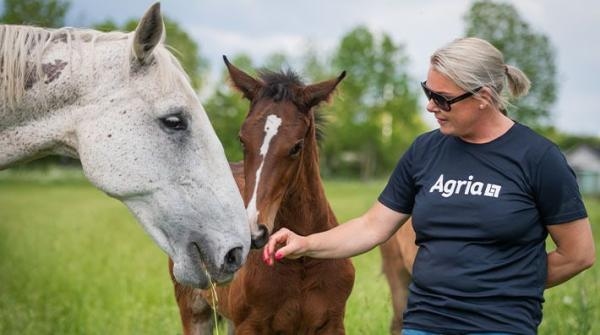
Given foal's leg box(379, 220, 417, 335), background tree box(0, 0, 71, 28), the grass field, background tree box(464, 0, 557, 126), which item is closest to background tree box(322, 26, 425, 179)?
background tree box(464, 0, 557, 126)

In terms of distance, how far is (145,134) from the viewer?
10.4ft

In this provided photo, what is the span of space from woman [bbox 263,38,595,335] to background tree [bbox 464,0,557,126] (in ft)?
116

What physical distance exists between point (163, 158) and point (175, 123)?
0.53 ft

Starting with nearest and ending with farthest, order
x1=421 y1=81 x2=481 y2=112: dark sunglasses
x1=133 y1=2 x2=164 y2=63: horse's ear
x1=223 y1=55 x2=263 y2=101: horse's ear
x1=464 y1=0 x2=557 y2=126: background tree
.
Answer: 1. x1=133 y1=2 x2=164 y2=63: horse's ear
2. x1=421 y1=81 x2=481 y2=112: dark sunglasses
3. x1=223 y1=55 x2=263 y2=101: horse's ear
4. x1=464 y1=0 x2=557 y2=126: background tree

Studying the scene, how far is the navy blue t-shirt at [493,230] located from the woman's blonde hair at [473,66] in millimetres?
212

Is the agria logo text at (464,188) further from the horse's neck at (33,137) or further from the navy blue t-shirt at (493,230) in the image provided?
the horse's neck at (33,137)

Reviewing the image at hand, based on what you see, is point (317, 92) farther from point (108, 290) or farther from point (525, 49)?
point (525, 49)

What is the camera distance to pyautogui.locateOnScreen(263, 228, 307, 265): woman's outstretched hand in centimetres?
354

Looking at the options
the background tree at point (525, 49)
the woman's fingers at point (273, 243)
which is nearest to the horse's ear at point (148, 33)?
the woman's fingers at point (273, 243)

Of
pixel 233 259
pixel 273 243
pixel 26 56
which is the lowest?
pixel 273 243

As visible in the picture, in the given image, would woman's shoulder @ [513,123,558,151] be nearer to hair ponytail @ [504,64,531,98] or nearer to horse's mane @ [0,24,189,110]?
hair ponytail @ [504,64,531,98]

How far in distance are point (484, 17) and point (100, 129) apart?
124 feet

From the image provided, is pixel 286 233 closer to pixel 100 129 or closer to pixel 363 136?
pixel 100 129

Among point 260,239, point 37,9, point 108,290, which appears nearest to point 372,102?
point 37,9
